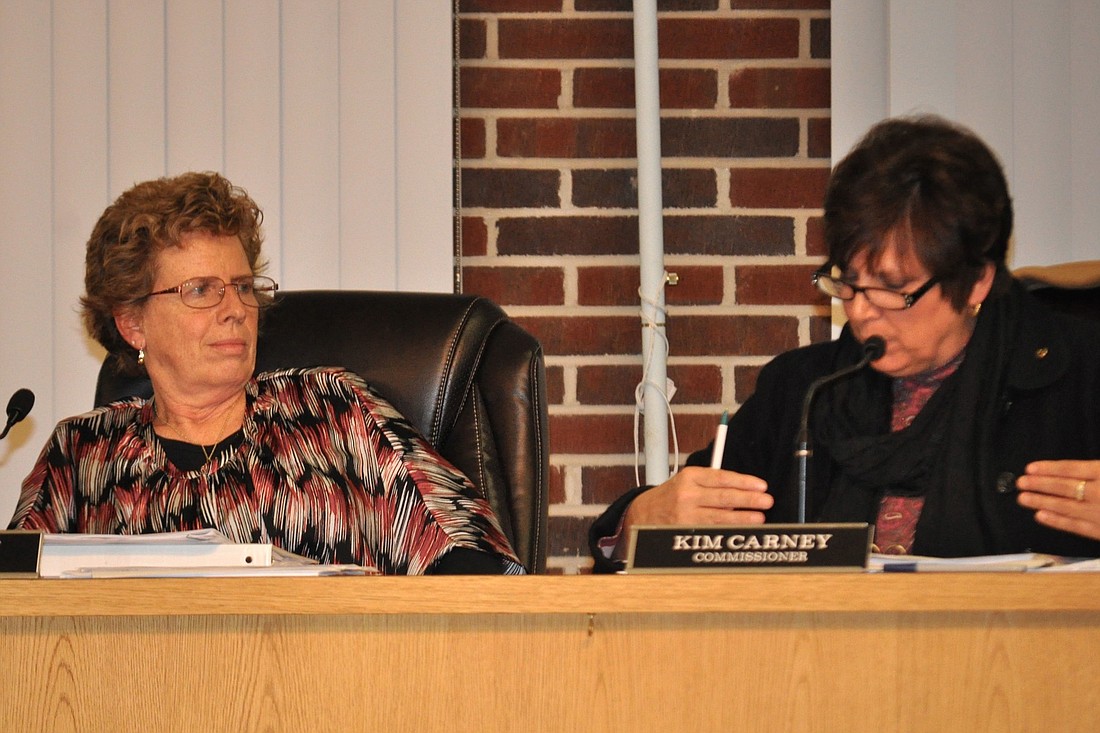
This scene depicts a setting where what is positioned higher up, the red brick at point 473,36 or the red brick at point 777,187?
the red brick at point 473,36

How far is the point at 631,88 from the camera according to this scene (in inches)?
95.1

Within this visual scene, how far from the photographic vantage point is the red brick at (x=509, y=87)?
2.42 meters

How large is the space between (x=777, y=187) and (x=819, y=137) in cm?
13

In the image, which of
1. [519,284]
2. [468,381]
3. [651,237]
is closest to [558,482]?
[519,284]

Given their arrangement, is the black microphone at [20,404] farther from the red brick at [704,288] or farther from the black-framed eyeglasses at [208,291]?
the red brick at [704,288]

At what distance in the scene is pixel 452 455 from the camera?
1.85 meters

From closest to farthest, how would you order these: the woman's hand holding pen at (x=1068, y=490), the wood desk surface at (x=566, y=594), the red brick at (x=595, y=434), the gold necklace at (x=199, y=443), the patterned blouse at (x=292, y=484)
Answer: the wood desk surface at (x=566, y=594) → the woman's hand holding pen at (x=1068, y=490) → the patterned blouse at (x=292, y=484) → the gold necklace at (x=199, y=443) → the red brick at (x=595, y=434)

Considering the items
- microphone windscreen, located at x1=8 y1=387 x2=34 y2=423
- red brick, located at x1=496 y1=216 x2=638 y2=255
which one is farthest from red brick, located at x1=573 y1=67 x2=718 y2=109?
microphone windscreen, located at x1=8 y1=387 x2=34 y2=423

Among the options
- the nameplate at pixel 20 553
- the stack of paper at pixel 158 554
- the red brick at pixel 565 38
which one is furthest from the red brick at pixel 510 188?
the nameplate at pixel 20 553

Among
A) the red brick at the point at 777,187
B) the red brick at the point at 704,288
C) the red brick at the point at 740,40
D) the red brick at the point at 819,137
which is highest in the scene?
the red brick at the point at 740,40

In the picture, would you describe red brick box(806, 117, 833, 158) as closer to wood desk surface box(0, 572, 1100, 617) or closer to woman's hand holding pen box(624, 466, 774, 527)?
woman's hand holding pen box(624, 466, 774, 527)

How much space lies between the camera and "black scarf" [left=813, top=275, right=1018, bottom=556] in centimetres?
163

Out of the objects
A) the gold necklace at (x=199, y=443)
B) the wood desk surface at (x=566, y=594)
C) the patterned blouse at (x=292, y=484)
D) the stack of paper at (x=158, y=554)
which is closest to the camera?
the wood desk surface at (x=566, y=594)

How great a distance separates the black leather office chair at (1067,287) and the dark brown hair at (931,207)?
149mm
